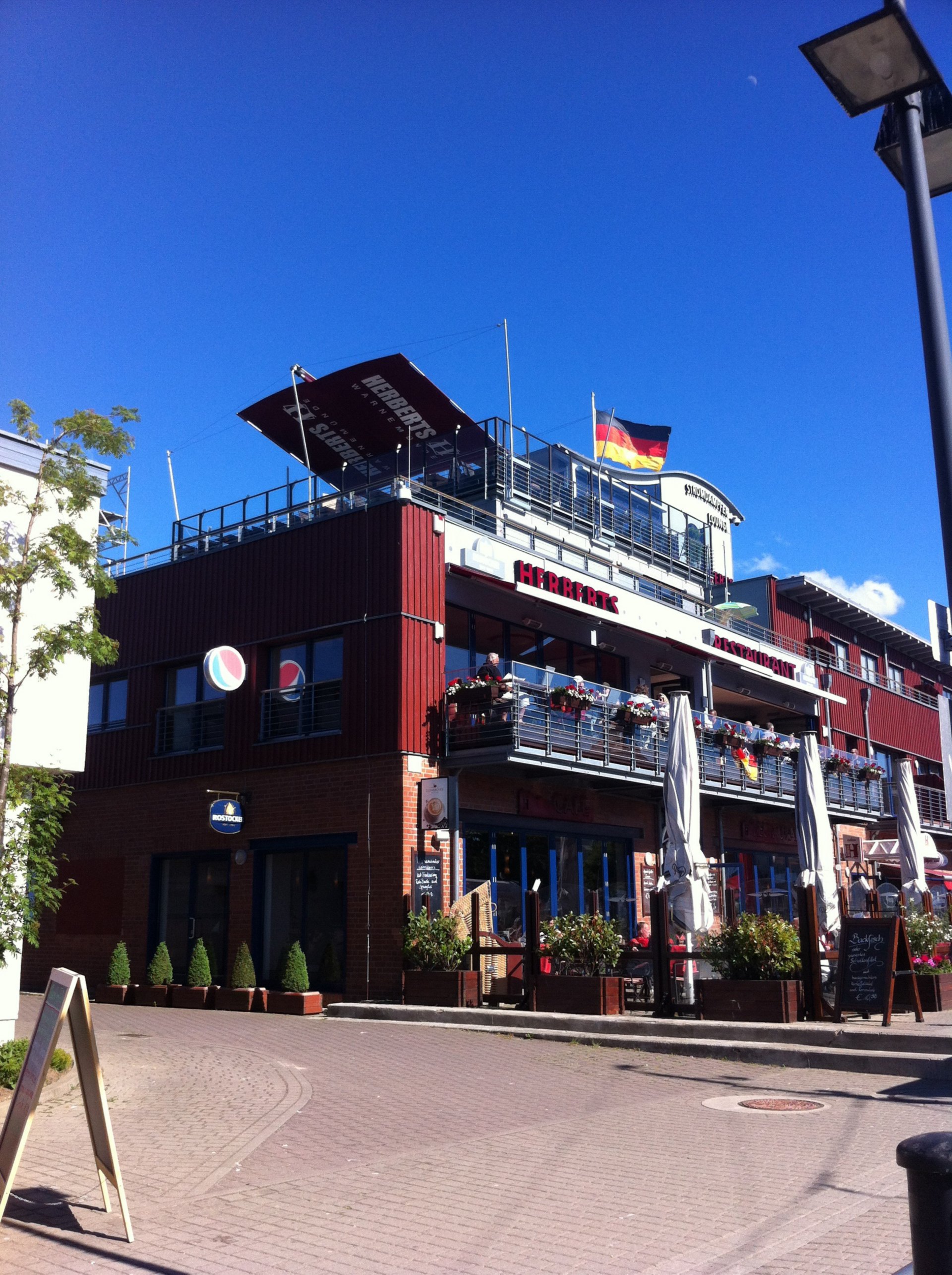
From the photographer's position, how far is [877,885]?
2842cm

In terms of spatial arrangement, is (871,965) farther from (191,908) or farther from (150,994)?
(191,908)

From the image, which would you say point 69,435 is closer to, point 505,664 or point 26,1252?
point 26,1252

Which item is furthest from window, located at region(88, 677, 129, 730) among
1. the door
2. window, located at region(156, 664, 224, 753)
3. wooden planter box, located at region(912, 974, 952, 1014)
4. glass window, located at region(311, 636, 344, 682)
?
wooden planter box, located at region(912, 974, 952, 1014)

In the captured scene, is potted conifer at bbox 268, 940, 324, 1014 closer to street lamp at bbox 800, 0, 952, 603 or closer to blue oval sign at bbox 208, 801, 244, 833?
blue oval sign at bbox 208, 801, 244, 833

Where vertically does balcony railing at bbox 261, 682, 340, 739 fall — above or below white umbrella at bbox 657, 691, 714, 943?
above

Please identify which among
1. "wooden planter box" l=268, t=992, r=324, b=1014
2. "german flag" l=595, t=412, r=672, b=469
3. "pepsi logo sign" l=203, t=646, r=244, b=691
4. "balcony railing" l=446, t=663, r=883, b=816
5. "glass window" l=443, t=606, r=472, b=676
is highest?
"german flag" l=595, t=412, r=672, b=469

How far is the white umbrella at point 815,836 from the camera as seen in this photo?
16719 millimetres

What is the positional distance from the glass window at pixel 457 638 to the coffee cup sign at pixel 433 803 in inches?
110

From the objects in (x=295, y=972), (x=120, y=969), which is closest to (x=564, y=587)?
(x=295, y=972)

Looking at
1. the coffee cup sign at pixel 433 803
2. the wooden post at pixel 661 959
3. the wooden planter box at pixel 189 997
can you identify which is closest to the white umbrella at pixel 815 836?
the wooden post at pixel 661 959

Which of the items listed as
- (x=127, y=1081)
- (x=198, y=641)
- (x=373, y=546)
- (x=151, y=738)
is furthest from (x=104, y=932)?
(x=127, y=1081)

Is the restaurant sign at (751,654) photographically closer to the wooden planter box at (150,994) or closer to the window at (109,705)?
the window at (109,705)

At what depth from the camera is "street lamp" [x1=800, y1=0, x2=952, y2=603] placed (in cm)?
520

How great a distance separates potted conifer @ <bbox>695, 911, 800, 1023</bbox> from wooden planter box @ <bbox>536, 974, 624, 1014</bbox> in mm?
1263
